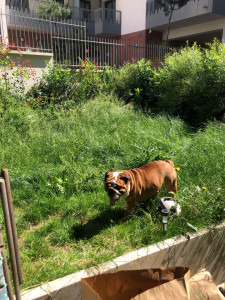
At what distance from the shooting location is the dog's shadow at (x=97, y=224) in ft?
7.98

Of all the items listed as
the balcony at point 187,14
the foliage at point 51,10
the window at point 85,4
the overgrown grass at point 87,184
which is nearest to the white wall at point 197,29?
the balcony at point 187,14

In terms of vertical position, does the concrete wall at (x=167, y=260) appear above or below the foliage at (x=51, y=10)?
below

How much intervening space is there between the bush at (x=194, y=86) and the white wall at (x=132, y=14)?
44.1ft

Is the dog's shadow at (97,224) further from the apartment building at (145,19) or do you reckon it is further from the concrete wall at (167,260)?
the apartment building at (145,19)

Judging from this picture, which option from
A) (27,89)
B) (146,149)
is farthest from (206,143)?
(27,89)

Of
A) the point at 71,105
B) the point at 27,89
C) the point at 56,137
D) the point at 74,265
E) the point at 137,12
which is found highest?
the point at 137,12

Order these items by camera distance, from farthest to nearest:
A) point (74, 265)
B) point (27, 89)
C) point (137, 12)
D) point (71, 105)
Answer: point (137, 12) < point (27, 89) < point (71, 105) < point (74, 265)

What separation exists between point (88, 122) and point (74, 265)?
3899mm

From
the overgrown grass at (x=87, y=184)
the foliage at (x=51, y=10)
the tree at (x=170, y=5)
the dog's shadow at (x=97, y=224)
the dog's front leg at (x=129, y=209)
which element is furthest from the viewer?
the foliage at (x=51, y=10)

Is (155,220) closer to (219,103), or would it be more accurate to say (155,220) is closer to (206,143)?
(206,143)

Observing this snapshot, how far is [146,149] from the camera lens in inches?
141

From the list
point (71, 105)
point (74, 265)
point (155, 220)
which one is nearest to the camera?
point (74, 265)

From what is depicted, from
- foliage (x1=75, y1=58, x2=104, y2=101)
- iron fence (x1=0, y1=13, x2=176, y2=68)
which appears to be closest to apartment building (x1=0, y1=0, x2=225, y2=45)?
iron fence (x1=0, y1=13, x2=176, y2=68)

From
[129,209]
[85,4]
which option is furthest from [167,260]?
[85,4]
